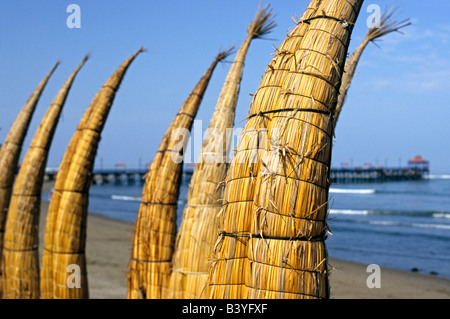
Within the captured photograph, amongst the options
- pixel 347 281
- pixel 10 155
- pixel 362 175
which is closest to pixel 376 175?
pixel 362 175

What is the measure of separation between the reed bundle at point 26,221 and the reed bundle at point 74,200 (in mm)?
477

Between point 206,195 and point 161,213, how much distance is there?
1.82 ft

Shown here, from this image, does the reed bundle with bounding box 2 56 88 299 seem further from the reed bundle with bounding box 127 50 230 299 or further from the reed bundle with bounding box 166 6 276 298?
the reed bundle with bounding box 166 6 276 298

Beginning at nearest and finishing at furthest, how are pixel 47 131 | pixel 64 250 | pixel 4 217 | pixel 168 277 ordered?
pixel 168 277, pixel 64 250, pixel 47 131, pixel 4 217

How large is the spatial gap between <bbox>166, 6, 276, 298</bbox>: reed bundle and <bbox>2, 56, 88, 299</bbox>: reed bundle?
6.53 ft

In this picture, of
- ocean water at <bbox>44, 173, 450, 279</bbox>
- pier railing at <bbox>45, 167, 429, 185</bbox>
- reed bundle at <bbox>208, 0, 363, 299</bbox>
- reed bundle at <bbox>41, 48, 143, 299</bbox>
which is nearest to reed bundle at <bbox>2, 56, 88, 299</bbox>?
reed bundle at <bbox>41, 48, 143, 299</bbox>

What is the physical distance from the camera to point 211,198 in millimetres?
3848

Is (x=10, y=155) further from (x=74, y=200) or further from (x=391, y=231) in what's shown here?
(x=391, y=231)

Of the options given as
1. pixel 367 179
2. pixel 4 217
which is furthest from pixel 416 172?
pixel 4 217

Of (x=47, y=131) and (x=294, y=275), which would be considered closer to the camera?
(x=294, y=275)

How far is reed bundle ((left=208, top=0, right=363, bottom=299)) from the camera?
1.77 m

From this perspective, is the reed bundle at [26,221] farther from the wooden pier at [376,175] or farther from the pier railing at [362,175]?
the wooden pier at [376,175]
